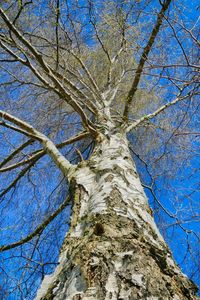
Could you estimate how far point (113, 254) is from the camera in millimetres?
1188

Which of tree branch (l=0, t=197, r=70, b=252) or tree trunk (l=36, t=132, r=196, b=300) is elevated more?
tree branch (l=0, t=197, r=70, b=252)

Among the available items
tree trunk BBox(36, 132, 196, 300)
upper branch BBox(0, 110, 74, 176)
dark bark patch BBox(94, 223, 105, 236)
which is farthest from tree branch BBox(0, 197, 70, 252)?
dark bark patch BBox(94, 223, 105, 236)

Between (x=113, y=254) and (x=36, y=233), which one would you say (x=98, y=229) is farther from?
(x=36, y=233)

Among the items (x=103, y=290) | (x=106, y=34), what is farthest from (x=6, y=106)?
(x=103, y=290)

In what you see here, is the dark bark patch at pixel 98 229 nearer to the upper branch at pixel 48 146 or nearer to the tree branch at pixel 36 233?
the upper branch at pixel 48 146

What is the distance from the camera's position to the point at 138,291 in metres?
1.00

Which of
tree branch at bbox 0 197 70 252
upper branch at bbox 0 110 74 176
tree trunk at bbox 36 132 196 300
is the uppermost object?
upper branch at bbox 0 110 74 176

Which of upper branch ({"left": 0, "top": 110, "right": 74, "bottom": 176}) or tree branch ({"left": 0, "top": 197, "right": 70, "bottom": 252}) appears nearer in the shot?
upper branch ({"left": 0, "top": 110, "right": 74, "bottom": 176})

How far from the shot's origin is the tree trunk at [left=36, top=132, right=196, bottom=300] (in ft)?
3.41

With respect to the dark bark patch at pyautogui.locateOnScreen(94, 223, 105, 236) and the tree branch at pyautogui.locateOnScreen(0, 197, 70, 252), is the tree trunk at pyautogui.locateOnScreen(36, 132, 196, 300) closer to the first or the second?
the dark bark patch at pyautogui.locateOnScreen(94, 223, 105, 236)

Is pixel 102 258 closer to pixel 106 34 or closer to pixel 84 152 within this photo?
pixel 84 152

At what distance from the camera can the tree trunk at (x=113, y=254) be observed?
1039 millimetres

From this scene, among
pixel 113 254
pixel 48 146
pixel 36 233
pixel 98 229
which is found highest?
pixel 48 146

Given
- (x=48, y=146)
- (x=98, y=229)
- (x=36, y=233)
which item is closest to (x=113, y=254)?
(x=98, y=229)
